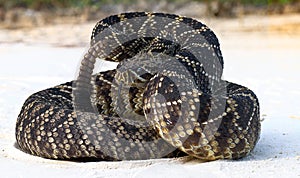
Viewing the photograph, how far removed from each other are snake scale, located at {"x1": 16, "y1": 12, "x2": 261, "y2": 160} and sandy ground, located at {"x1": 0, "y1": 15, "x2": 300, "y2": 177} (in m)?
0.15

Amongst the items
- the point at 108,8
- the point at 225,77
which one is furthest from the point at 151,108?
the point at 108,8

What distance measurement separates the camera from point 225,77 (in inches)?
396

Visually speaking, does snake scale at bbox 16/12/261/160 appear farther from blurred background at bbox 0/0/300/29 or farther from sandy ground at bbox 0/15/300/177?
blurred background at bbox 0/0/300/29

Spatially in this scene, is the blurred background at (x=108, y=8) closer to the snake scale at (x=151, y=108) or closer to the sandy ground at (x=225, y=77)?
the sandy ground at (x=225, y=77)

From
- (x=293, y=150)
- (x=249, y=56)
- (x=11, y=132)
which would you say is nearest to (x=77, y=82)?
(x=11, y=132)

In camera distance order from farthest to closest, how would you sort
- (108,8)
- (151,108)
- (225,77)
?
(108,8)
(225,77)
(151,108)

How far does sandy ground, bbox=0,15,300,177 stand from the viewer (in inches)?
199

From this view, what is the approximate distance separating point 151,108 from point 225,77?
508 cm

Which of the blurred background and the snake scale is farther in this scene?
the blurred background

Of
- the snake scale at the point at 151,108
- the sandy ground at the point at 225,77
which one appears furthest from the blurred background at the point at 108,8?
the snake scale at the point at 151,108

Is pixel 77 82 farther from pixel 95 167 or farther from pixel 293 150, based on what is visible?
pixel 293 150

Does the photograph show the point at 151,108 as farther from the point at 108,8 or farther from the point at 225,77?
the point at 108,8

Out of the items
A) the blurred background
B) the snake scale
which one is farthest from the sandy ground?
the blurred background

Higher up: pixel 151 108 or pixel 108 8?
pixel 151 108
